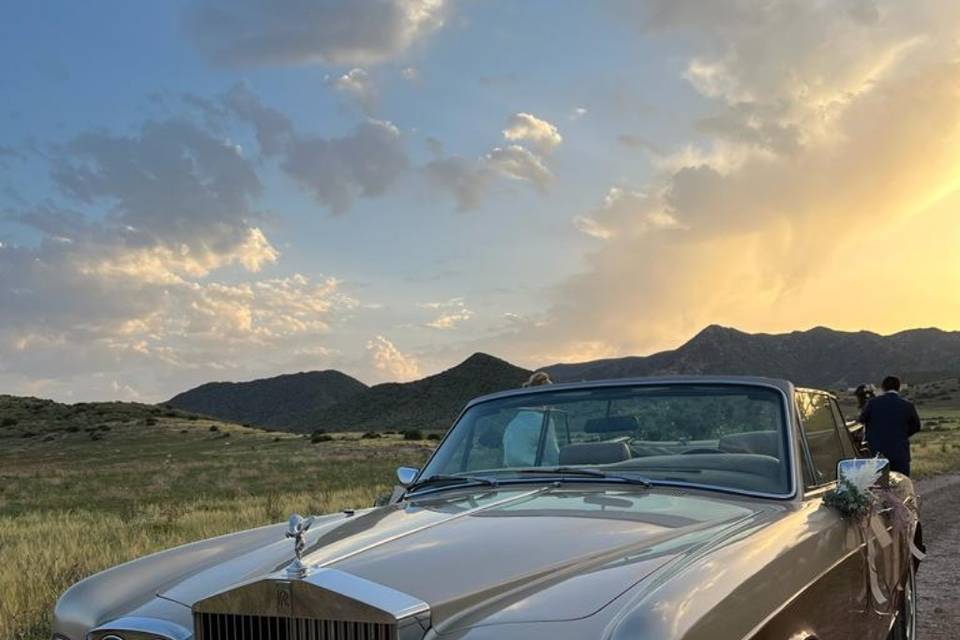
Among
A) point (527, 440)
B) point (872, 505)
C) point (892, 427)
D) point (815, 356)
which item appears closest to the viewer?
point (872, 505)

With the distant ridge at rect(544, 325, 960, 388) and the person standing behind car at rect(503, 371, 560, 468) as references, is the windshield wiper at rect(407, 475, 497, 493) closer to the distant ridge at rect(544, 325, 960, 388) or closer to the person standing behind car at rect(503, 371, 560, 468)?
the person standing behind car at rect(503, 371, 560, 468)

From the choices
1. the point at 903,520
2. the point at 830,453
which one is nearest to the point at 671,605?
the point at 830,453

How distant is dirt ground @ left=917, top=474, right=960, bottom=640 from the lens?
5.84 meters

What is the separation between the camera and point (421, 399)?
8450 cm

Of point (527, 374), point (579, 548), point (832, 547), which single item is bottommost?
point (832, 547)

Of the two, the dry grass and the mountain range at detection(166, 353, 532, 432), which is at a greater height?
the mountain range at detection(166, 353, 532, 432)

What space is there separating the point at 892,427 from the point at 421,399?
248 ft

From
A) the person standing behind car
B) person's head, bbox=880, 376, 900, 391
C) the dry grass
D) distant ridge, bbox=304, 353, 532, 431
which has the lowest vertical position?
the dry grass

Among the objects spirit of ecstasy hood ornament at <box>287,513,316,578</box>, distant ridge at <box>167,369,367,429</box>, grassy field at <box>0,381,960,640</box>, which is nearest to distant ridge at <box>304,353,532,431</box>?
distant ridge at <box>167,369,367,429</box>

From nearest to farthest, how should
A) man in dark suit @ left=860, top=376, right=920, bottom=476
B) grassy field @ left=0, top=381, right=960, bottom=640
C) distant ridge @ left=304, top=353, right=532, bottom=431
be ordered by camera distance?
grassy field @ left=0, top=381, right=960, bottom=640 → man in dark suit @ left=860, top=376, right=920, bottom=476 → distant ridge @ left=304, top=353, right=532, bottom=431

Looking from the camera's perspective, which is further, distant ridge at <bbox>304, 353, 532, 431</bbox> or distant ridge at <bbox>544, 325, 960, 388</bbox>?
distant ridge at <bbox>544, 325, 960, 388</bbox>

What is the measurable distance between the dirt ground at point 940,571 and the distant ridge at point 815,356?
210 feet

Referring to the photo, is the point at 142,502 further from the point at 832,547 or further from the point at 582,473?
the point at 832,547

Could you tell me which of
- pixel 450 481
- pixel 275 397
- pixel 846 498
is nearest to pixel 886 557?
pixel 846 498
